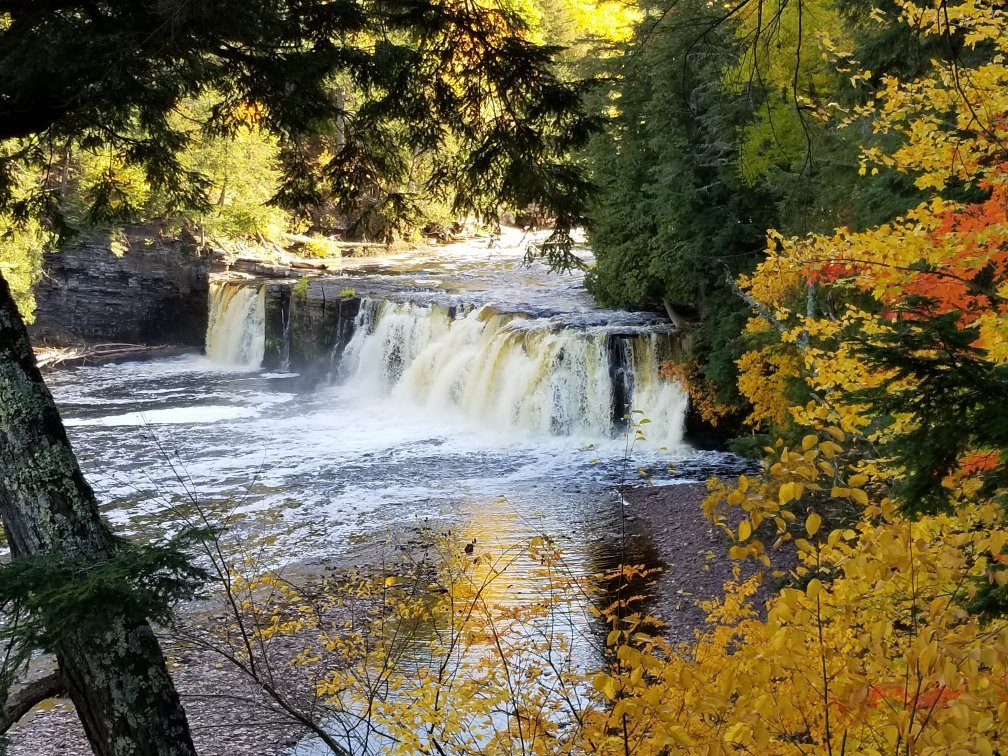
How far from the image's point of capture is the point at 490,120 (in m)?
5.18

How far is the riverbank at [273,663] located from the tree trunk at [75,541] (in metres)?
1.32

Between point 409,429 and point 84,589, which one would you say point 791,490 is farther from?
point 409,429

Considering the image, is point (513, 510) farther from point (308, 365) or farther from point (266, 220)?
point (266, 220)

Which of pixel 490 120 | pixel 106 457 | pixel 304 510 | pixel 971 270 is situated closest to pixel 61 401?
pixel 106 457

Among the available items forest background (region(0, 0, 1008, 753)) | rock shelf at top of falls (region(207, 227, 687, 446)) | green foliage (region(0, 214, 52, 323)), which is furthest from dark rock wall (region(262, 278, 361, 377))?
forest background (region(0, 0, 1008, 753))

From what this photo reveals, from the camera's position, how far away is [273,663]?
26.5ft

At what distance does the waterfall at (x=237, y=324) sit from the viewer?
75.8 feet

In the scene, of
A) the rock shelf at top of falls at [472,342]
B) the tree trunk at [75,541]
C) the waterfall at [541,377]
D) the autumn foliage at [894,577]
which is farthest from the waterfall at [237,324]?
the tree trunk at [75,541]

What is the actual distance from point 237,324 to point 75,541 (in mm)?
20853

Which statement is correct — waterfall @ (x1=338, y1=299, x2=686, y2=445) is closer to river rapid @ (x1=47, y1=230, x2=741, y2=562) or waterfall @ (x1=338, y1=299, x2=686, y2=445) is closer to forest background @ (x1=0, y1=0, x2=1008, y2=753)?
river rapid @ (x1=47, y1=230, x2=741, y2=562)

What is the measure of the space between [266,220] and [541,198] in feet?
72.2

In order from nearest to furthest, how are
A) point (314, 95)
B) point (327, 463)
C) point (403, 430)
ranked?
point (314, 95) → point (327, 463) → point (403, 430)

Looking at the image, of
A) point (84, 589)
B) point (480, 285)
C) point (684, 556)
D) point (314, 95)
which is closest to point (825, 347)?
point (684, 556)

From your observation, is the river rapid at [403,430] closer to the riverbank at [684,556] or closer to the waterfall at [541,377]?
the waterfall at [541,377]
